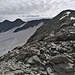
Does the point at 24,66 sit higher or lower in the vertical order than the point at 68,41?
lower

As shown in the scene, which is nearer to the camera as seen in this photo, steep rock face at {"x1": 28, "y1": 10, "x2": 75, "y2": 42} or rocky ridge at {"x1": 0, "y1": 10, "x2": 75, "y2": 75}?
rocky ridge at {"x1": 0, "y1": 10, "x2": 75, "y2": 75}

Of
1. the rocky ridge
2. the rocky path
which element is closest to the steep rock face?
the rocky ridge

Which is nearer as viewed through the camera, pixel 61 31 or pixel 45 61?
pixel 45 61

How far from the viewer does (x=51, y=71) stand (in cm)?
2020

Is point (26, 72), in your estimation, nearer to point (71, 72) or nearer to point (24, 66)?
point (24, 66)

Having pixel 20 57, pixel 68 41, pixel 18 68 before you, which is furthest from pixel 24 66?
pixel 68 41

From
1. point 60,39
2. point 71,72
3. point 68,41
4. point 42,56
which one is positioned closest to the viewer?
point 71,72

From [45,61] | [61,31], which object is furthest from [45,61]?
[61,31]

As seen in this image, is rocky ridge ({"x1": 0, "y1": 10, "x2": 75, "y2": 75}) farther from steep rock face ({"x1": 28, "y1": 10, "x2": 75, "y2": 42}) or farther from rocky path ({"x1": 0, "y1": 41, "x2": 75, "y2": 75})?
steep rock face ({"x1": 28, "y1": 10, "x2": 75, "y2": 42})

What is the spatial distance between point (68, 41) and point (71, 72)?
6.16 metres

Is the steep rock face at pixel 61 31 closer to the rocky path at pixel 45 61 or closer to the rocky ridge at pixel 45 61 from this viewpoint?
the rocky ridge at pixel 45 61

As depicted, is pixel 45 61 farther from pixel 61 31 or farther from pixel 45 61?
pixel 61 31

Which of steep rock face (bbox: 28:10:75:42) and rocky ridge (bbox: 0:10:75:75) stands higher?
steep rock face (bbox: 28:10:75:42)

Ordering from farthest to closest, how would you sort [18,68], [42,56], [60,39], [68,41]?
[60,39] < [68,41] < [42,56] < [18,68]
